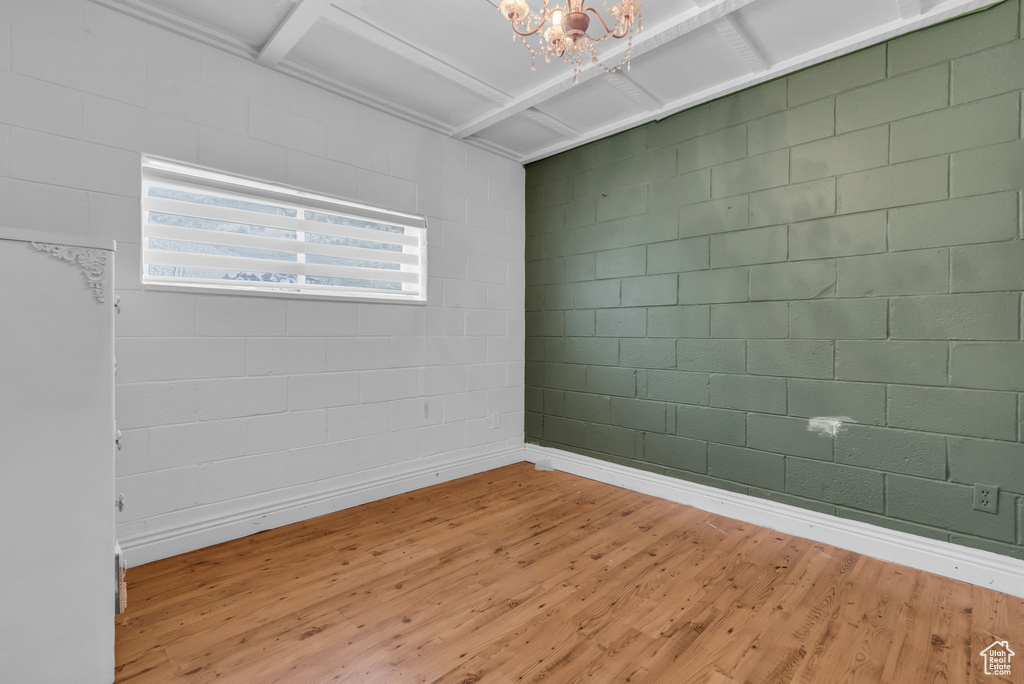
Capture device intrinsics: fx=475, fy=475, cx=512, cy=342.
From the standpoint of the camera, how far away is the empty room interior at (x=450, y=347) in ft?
5.12

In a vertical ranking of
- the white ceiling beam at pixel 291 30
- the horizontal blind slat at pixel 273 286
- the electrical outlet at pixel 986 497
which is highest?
the white ceiling beam at pixel 291 30

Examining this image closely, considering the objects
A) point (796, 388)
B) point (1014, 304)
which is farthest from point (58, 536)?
point (1014, 304)

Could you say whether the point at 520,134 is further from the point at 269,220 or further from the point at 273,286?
the point at 273,286

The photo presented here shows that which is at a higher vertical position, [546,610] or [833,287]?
[833,287]

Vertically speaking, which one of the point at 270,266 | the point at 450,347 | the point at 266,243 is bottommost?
the point at 450,347

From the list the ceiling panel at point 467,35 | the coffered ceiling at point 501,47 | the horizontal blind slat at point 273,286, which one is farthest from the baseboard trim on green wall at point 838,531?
the ceiling panel at point 467,35

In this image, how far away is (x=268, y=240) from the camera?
2678mm

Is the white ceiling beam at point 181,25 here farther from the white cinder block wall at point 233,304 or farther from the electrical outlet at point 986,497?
the electrical outlet at point 986,497

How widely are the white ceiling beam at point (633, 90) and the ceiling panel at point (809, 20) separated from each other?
2.15ft
